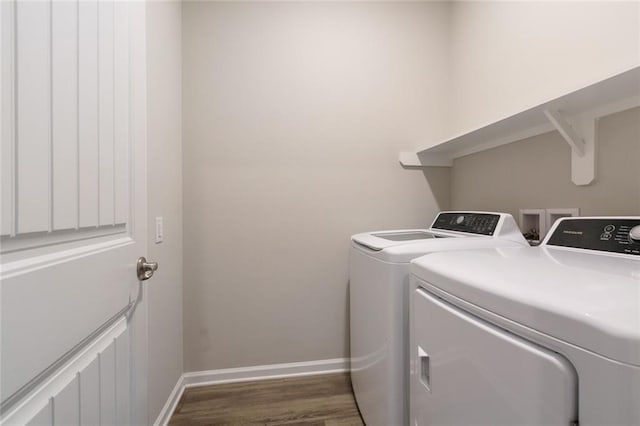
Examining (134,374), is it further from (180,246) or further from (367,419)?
(367,419)

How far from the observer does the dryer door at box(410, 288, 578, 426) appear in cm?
43

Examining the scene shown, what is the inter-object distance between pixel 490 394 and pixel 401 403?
584 millimetres

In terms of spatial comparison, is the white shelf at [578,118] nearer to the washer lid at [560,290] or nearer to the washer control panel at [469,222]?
the washer control panel at [469,222]

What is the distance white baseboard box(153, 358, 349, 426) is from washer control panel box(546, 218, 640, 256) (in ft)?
4.78

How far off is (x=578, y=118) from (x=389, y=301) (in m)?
1.09

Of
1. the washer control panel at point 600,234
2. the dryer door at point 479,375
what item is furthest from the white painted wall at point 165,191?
the washer control panel at point 600,234

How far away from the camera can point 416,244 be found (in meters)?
1.01

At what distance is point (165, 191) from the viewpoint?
1.43 m

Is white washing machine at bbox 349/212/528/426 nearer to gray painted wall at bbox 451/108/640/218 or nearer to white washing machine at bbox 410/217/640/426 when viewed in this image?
white washing machine at bbox 410/217/640/426

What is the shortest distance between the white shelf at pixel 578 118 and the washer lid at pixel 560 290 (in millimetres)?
490

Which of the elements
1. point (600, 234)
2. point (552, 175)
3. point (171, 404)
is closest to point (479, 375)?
point (600, 234)

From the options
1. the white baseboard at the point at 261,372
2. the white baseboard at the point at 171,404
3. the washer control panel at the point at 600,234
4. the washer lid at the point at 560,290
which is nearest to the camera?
the washer lid at the point at 560,290

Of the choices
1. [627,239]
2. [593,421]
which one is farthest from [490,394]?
[627,239]

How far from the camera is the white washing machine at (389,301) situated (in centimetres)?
98
